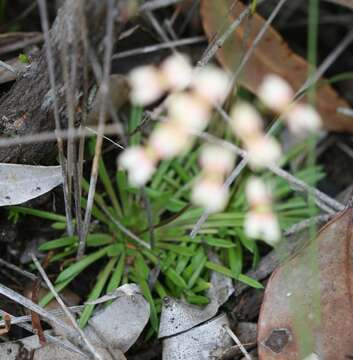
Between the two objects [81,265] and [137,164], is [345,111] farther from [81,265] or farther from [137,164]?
[81,265]

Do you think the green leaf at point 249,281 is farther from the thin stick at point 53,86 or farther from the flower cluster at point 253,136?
the thin stick at point 53,86

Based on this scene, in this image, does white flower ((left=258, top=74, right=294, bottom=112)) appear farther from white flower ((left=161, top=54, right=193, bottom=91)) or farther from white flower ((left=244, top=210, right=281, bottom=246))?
white flower ((left=244, top=210, right=281, bottom=246))

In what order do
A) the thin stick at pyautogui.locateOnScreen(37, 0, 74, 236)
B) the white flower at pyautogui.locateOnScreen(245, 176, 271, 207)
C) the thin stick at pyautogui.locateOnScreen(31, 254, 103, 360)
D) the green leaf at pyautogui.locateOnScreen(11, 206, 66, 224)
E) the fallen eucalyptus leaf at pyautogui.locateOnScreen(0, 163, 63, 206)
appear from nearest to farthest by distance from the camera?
the thin stick at pyautogui.locateOnScreen(37, 0, 74, 236), the thin stick at pyautogui.locateOnScreen(31, 254, 103, 360), the fallen eucalyptus leaf at pyautogui.locateOnScreen(0, 163, 63, 206), the green leaf at pyautogui.locateOnScreen(11, 206, 66, 224), the white flower at pyautogui.locateOnScreen(245, 176, 271, 207)

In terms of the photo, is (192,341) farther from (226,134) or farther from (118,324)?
(226,134)

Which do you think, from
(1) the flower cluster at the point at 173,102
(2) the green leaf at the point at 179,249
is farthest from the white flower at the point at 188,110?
(2) the green leaf at the point at 179,249

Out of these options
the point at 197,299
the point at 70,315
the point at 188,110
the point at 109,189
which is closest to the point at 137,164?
the point at 109,189

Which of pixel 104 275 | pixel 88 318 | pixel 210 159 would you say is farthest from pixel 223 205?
pixel 88 318

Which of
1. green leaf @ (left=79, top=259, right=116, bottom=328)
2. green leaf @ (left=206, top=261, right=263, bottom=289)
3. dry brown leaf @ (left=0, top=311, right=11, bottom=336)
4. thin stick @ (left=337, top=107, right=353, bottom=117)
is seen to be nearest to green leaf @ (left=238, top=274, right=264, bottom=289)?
green leaf @ (left=206, top=261, right=263, bottom=289)
